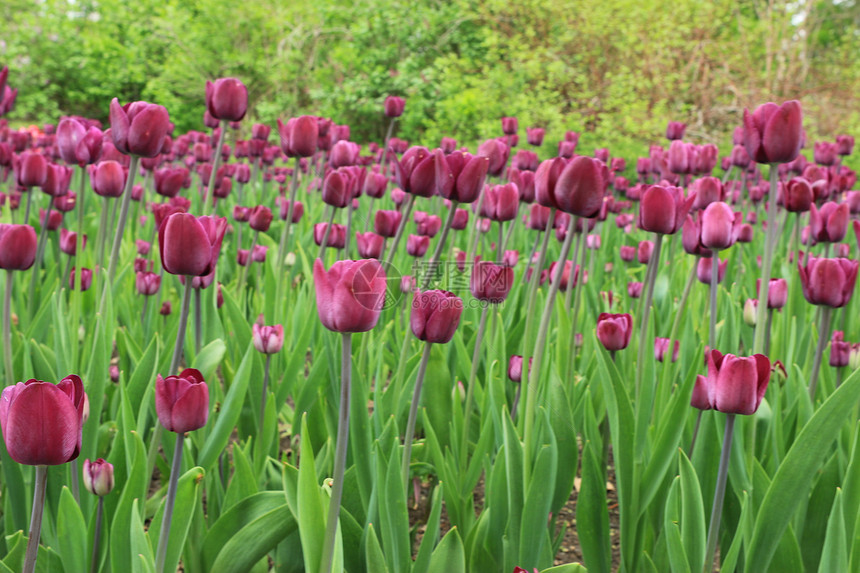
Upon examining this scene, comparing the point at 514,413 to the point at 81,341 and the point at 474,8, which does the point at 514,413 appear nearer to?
the point at 81,341

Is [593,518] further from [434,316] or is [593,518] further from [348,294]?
[348,294]

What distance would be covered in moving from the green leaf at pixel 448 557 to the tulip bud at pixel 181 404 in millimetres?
419

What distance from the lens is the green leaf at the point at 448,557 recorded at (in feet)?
3.52

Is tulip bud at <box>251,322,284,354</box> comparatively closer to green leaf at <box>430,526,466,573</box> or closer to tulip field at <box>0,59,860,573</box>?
tulip field at <box>0,59,860,573</box>

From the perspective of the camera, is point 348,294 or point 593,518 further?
point 593,518

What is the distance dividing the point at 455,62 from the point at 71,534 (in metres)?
10.2

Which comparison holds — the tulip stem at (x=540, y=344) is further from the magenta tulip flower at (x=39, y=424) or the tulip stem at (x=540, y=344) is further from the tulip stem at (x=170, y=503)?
the magenta tulip flower at (x=39, y=424)

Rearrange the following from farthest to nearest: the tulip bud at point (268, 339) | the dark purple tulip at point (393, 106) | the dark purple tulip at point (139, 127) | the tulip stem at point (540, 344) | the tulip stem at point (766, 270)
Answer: the dark purple tulip at point (393, 106)
the tulip bud at point (268, 339)
the dark purple tulip at point (139, 127)
the tulip stem at point (766, 270)
the tulip stem at point (540, 344)

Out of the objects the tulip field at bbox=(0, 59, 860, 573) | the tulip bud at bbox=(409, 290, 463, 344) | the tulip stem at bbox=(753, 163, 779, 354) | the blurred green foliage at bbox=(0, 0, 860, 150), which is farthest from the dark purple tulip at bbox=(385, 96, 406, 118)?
the blurred green foliage at bbox=(0, 0, 860, 150)

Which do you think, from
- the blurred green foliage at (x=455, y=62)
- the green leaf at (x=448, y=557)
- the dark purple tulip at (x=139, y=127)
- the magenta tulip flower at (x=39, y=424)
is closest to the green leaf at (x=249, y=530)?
the green leaf at (x=448, y=557)

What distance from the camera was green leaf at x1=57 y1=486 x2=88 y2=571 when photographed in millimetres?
1041

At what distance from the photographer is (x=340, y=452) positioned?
2.79 ft

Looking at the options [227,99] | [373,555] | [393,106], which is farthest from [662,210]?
[393,106]

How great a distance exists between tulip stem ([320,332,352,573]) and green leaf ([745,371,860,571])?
704 millimetres
